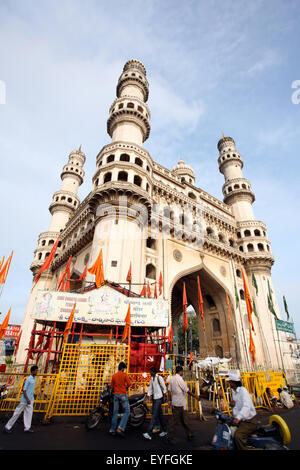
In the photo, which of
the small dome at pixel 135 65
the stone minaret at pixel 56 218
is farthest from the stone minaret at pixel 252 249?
the stone minaret at pixel 56 218

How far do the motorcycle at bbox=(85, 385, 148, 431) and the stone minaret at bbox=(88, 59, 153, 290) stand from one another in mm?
9864

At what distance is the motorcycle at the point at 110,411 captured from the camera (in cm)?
592

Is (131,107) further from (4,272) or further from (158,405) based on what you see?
(158,405)

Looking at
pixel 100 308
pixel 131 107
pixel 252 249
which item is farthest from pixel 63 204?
pixel 100 308

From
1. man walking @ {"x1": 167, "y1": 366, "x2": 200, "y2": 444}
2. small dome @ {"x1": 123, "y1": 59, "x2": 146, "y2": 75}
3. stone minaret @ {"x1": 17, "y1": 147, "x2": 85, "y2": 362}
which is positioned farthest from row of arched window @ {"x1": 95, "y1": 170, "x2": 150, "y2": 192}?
small dome @ {"x1": 123, "y1": 59, "x2": 146, "y2": 75}

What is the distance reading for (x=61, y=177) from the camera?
39.0 metres

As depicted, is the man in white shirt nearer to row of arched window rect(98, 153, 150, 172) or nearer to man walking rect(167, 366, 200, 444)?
man walking rect(167, 366, 200, 444)

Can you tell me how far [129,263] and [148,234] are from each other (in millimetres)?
4401

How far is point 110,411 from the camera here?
6.28 meters

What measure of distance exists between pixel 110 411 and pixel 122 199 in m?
14.9

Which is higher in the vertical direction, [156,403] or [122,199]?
[122,199]

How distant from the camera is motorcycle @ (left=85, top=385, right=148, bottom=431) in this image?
5.92 metres

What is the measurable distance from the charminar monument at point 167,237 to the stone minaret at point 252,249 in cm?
11
